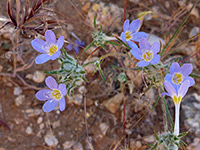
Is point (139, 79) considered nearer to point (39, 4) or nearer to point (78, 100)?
point (78, 100)

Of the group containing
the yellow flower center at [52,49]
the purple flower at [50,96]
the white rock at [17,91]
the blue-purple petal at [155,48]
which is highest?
the blue-purple petal at [155,48]

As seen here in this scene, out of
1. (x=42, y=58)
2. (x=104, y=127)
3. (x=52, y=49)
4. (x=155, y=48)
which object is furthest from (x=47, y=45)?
(x=104, y=127)

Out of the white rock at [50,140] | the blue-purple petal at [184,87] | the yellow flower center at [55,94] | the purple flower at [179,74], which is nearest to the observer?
the blue-purple petal at [184,87]

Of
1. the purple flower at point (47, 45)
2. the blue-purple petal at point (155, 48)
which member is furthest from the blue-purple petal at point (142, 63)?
the purple flower at point (47, 45)

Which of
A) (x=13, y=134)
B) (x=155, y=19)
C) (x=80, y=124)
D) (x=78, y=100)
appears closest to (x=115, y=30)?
(x=155, y=19)

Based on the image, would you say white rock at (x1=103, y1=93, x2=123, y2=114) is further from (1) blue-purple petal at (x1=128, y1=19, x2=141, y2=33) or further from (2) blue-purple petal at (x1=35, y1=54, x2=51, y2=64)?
(2) blue-purple petal at (x1=35, y1=54, x2=51, y2=64)

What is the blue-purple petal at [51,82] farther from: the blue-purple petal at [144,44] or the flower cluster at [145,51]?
the blue-purple petal at [144,44]

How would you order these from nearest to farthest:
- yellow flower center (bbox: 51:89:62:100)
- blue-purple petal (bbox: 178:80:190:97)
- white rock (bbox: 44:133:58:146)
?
blue-purple petal (bbox: 178:80:190:97)
yellow flower center (bbox: 51:89:62:100)
white rock (bbox: 44:133:58:146)

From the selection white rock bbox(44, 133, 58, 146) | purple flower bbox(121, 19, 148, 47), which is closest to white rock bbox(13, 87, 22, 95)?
white rock bbox(44, 133, 58, 146)

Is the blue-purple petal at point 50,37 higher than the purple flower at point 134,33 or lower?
lower
